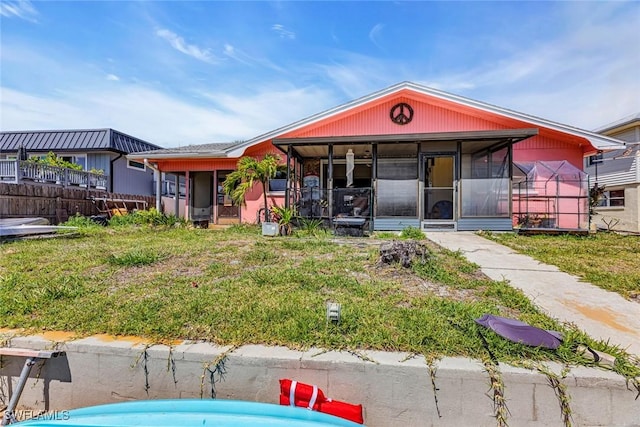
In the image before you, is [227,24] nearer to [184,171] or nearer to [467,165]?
[184,171]

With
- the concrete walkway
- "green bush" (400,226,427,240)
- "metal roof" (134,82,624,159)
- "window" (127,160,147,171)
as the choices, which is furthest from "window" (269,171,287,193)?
"window" (127,160,147,171)

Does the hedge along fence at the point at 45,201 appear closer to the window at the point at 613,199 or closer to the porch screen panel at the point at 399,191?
the porch screen panel at the point at 399,191

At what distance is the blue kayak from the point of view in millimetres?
1721

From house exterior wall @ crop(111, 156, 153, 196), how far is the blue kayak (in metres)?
17.1

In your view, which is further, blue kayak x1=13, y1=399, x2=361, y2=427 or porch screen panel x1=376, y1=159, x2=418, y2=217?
porch screen panel x1=376, y1=159, x2=418, y2=217

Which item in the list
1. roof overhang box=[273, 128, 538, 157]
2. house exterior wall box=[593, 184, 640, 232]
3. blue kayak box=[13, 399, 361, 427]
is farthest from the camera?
house exterior wall box=[593, 184, 640, 232]

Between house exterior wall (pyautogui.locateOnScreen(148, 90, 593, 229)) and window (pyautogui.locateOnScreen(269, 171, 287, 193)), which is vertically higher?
house exterior wall (pyautogui.locateOnScreen(148, 90, 593, 229))

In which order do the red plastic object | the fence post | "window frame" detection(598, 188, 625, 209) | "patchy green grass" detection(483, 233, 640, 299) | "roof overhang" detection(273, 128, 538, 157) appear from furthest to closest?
"window frame" detection(598, 188, 625, 209) → the fence post → "roof overhang" detection(273, 128, 538, 157) → "patchy green grass" detection(483, 233, 640, 299) → the red plastic object

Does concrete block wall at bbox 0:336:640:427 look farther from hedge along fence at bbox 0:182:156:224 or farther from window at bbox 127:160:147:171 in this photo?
window at bbox 127:160:147:171

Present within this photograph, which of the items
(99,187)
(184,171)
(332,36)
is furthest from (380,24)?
(99,187)

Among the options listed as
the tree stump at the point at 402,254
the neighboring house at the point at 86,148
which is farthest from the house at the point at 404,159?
the neighboring house at the point at 86,148

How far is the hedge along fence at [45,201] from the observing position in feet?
32.7

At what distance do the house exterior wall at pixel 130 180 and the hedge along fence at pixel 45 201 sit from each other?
312 cm

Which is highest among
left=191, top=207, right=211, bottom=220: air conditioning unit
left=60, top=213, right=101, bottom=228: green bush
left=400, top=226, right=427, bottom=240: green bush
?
left=191, top=207, right=211, bottom=220: air conditioning unit
